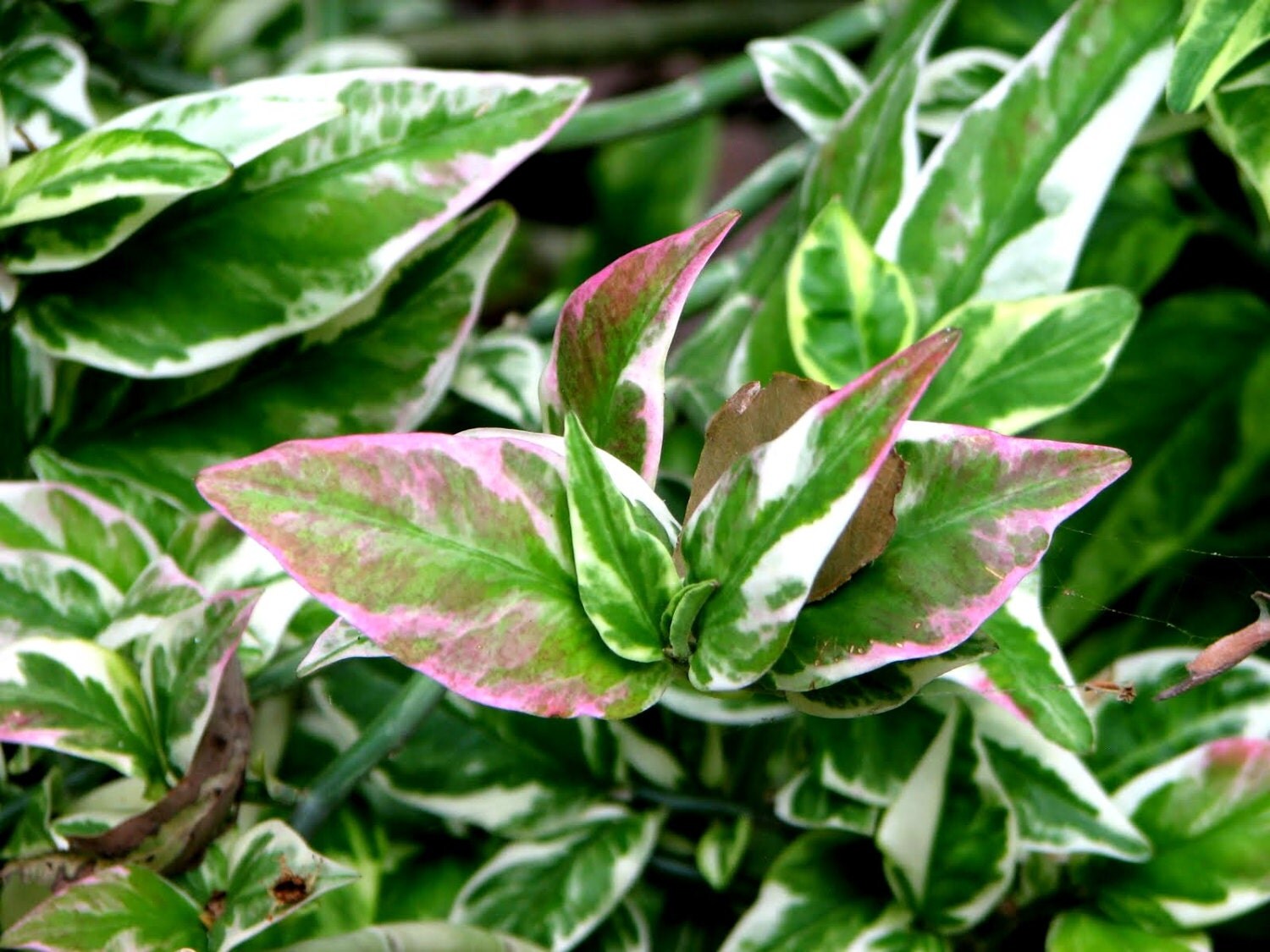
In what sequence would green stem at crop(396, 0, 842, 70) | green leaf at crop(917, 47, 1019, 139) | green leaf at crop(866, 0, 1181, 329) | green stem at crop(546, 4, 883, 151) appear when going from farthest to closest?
green stem at crop(396, 0, 842, 70), green stem at crop(546, 4, 883, 151), green leaf at crop(917, 47, 1019, 139), green leaf at crop(866, 0, 1181, 329)

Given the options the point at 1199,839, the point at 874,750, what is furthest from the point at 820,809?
the point at 1199,839

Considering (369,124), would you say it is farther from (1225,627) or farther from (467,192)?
(1225,627)

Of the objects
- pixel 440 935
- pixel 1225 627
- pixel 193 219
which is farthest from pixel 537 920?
pixel 1225 627

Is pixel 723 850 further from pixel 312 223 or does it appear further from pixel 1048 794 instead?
pixel 312 223

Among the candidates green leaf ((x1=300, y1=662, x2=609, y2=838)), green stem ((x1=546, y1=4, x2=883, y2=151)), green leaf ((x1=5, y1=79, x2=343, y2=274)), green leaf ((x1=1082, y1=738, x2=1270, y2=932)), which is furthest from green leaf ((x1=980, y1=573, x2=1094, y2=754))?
green stem ((x1=546, y1=4, x2=883, y2=151))

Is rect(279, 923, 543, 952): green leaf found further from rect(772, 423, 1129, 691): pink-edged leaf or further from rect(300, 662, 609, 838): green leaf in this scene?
rect(772, 423, 1129, 691): pink-edged leaf

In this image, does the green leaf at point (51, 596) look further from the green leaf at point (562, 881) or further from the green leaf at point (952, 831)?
the green leaf at point (952, 831)

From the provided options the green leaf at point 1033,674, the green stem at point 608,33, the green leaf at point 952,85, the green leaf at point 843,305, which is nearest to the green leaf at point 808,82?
the green leaf at point 952,85
